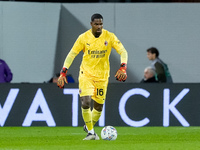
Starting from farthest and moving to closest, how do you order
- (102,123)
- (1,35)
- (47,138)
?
(1,35) < (102,123) < (47,138)

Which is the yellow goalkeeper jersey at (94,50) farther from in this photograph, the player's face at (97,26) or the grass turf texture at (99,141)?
the grass turf texture at (99,141)

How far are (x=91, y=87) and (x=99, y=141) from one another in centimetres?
99

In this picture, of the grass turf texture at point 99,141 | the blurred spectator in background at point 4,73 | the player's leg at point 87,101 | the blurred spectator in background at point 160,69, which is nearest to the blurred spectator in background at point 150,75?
the blurred spectator in background at point 160,69

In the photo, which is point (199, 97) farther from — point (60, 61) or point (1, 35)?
point (1, 35)

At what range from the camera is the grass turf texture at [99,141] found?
8.75 m

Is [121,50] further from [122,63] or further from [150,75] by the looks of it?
[150,75]

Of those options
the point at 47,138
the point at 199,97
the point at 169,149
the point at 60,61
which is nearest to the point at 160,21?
the point at 60,61

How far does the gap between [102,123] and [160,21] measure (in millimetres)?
4371

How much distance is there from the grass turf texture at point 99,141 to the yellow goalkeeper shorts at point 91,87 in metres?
0.72

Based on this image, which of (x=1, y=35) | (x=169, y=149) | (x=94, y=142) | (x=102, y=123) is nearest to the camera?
(x=169, y=149)

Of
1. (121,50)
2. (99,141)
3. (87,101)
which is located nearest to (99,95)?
(87,101)

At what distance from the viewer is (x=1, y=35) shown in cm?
1620

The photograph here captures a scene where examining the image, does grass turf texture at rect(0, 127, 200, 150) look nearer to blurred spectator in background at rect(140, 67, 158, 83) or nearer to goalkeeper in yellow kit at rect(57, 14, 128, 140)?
goalkeeper in yellow kit at rect(57, 14, 128, 140)

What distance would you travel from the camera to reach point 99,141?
955 cm
